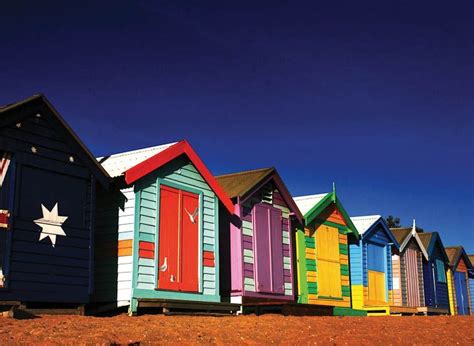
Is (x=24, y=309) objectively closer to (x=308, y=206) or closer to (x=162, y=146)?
(x=162, y=146)

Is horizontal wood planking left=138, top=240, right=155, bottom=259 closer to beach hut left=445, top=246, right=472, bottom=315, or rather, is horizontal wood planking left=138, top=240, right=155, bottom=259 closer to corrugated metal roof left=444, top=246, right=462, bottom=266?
beach hut left=445, top=246, right=472, bottom=315

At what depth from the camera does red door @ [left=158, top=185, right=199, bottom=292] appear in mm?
15734

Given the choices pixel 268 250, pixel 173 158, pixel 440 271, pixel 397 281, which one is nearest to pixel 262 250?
pixel 268 250

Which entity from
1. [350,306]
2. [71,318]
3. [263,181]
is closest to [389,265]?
[350,306]

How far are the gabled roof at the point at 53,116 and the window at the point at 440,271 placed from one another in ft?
81.3

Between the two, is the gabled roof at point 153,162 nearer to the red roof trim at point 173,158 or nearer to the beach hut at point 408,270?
the red roof trim at point 173,158

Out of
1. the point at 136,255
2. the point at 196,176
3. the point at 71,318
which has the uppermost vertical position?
the point at 196,176

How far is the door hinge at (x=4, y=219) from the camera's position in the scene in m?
12.1

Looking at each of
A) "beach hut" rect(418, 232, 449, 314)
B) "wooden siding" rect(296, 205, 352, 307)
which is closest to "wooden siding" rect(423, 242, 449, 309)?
"beach hut" rect(418, 232, 449, 314)

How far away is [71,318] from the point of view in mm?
12438

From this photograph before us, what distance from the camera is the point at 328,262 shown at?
23.4 meters

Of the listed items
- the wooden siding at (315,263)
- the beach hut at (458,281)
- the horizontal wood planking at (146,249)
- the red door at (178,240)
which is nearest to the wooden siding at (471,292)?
the beach hut at (458,281)

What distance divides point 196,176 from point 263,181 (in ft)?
10.9

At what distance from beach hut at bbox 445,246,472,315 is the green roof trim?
14.4 metres
